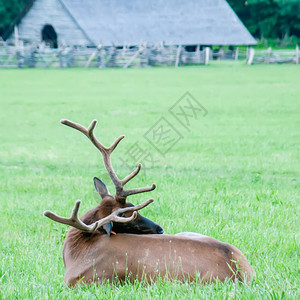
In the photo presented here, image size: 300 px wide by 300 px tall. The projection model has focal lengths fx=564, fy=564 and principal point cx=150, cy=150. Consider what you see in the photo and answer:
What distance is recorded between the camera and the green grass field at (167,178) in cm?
405

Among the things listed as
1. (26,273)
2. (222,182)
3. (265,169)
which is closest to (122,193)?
(26,273)

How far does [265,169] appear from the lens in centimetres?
990

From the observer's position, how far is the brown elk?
3.76 metres

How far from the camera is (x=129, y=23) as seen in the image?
164ft

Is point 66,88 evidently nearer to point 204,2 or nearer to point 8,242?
point 8,242

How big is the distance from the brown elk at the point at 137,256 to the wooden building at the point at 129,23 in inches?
1646

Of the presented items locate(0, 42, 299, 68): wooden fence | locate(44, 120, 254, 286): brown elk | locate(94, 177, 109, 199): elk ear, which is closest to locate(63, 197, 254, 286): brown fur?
locate(44, 120, 254, 286): brown elk

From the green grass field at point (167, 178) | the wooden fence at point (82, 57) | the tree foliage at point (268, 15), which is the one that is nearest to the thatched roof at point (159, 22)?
the wooden fence at point (82, 57)

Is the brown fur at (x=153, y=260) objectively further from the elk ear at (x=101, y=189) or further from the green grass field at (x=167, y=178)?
the elk ear at (x=101, y=189)

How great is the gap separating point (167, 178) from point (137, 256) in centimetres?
500

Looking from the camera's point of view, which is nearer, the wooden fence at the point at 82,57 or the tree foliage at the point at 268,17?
the wooden fence at the point at 82,57

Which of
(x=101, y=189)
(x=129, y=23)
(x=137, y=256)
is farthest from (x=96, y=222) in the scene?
(x=129, y=23)

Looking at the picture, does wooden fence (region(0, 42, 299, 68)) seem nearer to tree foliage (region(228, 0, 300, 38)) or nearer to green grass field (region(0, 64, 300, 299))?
green grass field (region(0, 64, 300, 299))

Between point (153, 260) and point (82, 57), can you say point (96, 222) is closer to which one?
point (153, 260)
